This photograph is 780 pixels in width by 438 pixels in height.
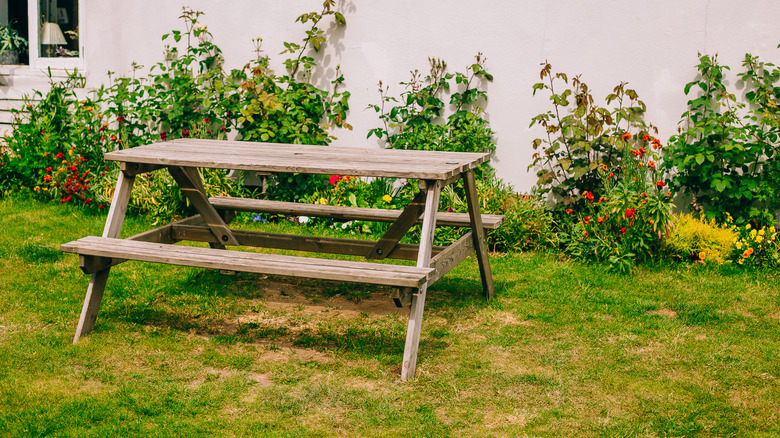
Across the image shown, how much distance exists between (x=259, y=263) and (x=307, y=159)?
721 millimetres

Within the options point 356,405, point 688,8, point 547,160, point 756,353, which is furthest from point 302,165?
point 688,8

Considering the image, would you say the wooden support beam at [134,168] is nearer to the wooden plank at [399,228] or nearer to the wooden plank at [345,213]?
the wooden plank at [345,213]

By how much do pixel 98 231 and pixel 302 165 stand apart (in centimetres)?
330

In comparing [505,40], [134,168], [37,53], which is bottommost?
[134,168]

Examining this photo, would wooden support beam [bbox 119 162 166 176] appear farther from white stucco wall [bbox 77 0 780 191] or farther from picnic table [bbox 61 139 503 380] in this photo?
white stucco wall [bbox 77 0 780 191]

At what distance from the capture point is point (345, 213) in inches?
193

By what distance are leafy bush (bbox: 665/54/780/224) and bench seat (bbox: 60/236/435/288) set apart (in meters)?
3.18

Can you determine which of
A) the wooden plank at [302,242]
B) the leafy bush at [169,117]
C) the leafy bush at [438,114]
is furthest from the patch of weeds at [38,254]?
the leafy bush at [438,114]

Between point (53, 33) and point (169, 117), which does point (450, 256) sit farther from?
point (53, 33)

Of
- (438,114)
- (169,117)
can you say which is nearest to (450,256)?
(438,114)

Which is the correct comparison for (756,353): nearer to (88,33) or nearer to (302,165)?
(302,165)

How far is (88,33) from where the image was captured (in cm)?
793

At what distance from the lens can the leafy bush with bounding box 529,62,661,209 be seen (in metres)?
6.19

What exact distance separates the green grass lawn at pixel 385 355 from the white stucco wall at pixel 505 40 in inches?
62.5
